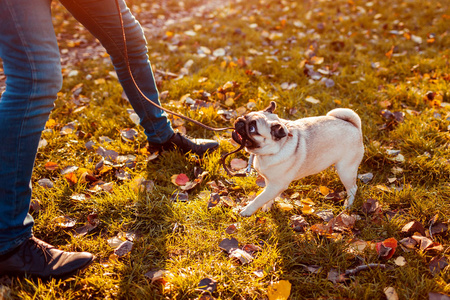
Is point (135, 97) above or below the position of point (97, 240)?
above

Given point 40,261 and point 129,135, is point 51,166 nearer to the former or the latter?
point 129,135

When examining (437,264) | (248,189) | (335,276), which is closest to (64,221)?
(248,189)

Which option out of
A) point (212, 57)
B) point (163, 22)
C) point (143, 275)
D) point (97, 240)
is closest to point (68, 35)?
point (163, 22)

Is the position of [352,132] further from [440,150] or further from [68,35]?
[68,35]

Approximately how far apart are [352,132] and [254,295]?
138 cm

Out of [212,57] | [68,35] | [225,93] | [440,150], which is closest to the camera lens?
[440,150]

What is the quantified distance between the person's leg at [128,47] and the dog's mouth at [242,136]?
109 cm

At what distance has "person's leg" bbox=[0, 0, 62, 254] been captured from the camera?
1.66 metres

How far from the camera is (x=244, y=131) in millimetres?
2021

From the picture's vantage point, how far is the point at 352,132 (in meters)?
2.40

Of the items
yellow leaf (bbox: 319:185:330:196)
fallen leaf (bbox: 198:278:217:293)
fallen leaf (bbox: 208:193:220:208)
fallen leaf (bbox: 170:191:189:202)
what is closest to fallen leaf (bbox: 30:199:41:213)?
fallen leaf (bbox: 170:191:189:202)

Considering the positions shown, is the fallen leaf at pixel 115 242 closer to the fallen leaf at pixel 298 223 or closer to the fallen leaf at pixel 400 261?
the fallen leaf at pixel 298 223

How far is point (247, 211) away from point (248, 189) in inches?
16.1

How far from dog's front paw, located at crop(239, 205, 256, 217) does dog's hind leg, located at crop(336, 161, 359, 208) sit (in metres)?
0.77
